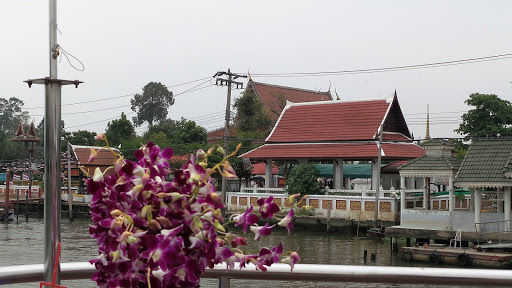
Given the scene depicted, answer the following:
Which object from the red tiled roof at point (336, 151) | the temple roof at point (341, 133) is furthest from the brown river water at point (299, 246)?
the temple roof at point (341, 133)

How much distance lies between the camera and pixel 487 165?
1405 cm

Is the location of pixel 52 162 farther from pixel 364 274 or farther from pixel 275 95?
pixel 275 95

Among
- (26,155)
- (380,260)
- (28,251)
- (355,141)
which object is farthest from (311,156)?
(26,155)

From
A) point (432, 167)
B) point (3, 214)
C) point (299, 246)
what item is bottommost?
point (3, 214)

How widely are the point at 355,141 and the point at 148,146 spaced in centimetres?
1963

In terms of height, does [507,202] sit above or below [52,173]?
below

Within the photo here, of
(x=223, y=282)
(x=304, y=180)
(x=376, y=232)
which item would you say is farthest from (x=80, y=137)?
(x=223, y=282)

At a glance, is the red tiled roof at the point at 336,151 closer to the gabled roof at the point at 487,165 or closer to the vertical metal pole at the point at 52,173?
the gabled roof at the point at 487,165

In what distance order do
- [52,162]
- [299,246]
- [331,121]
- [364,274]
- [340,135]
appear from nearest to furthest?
[52,162] → [364,274] → [299,246] → [340,135] → [331,121]

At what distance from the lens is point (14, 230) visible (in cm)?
2097

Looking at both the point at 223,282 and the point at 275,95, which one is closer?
the point at 223,282

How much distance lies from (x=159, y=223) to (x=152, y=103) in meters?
40.0

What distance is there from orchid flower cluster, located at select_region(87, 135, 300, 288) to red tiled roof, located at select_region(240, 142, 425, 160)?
716 inches

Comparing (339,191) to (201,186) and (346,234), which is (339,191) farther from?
(201,186)
